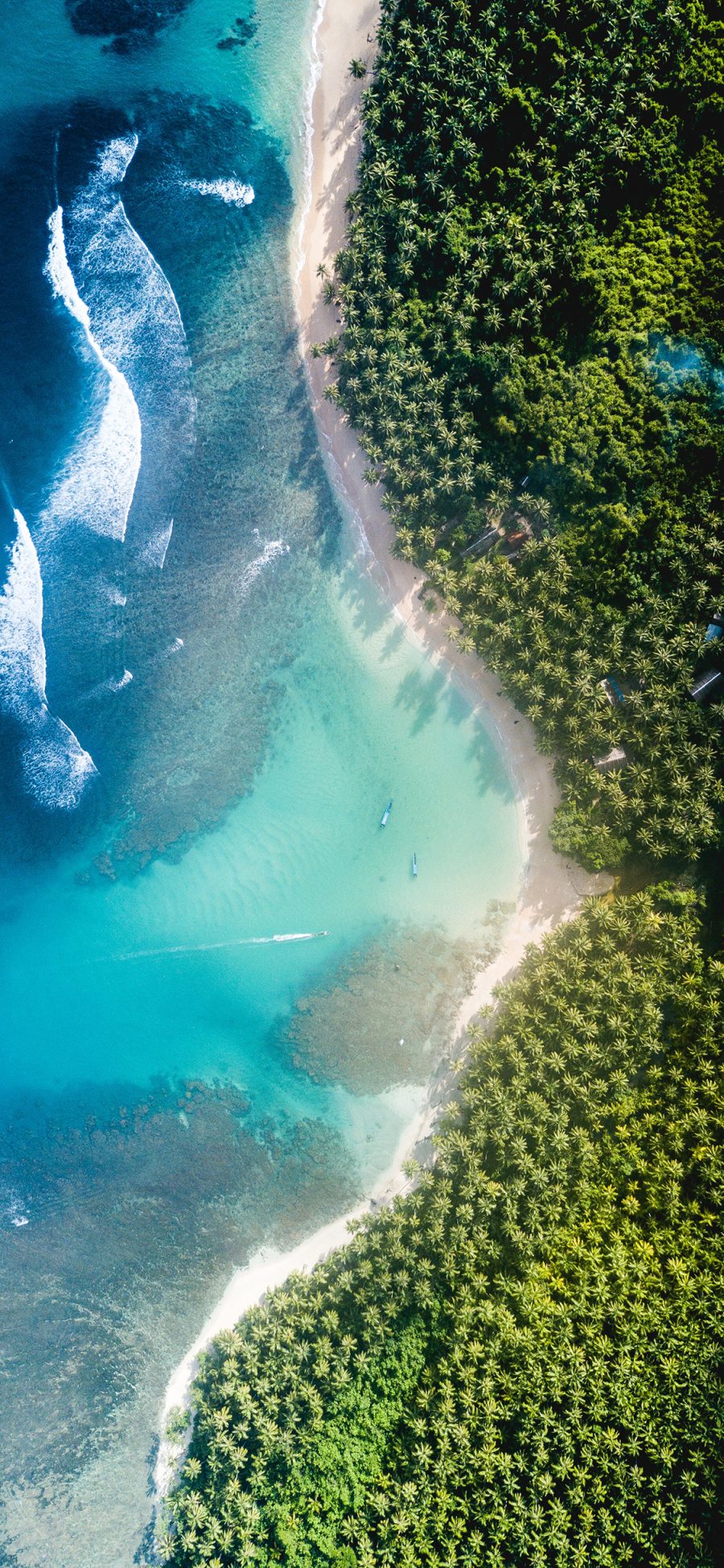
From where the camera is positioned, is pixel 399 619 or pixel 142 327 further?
pixel 142 327

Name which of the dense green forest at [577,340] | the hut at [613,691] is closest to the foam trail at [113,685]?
the dense green forest at [577,340]

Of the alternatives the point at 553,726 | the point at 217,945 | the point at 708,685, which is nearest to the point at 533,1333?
the point at 217,945

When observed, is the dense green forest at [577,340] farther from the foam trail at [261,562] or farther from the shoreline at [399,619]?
the foam trail at [261,562]

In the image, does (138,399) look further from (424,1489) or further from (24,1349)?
(424,1489)

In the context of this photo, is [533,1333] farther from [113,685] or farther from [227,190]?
[227,190]

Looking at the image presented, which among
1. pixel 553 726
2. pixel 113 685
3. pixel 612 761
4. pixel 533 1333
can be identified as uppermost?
pixel 553 726

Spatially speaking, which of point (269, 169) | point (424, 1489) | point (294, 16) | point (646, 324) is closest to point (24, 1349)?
point (424, 1489)

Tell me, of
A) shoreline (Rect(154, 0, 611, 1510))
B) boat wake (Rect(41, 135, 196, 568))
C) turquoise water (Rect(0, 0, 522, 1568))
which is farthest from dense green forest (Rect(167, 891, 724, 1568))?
boat wake (Rect(41, 135, 196, 568))
